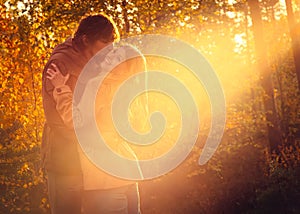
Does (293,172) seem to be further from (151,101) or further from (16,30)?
(16,30)

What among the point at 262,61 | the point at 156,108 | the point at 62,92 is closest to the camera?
the point at 62,92

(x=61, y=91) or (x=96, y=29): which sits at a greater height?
(x=96, y=29)

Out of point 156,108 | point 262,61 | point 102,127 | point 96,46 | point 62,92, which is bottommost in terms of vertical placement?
point 102,127

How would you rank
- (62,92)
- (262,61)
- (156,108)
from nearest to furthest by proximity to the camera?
(62,92) < (156,108) < (262,61)

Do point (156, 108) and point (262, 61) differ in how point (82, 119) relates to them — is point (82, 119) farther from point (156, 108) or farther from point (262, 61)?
point (262, 61)

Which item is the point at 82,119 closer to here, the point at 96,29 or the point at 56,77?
the point at 56,77

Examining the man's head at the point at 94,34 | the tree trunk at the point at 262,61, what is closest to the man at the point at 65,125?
the man's head at the point at 94,34

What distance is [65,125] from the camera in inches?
114

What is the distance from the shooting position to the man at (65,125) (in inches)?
112

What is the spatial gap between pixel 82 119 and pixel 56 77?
0.26 m

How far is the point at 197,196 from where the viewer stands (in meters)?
13.3

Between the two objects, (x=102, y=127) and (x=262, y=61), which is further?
(x=262, y=61)

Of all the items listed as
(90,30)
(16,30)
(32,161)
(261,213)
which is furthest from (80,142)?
(32,161)

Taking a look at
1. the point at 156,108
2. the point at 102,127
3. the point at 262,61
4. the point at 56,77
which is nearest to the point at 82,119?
the point at 102,127
